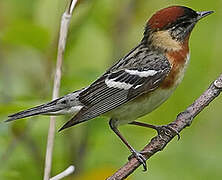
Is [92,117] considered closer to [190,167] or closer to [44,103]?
[44,103]

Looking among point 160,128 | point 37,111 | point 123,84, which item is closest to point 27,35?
point 37,111

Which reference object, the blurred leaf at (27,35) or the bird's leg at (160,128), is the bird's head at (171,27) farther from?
the blurred leaf at (27,35)

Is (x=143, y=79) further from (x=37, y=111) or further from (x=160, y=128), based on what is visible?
(x=37, y=111)

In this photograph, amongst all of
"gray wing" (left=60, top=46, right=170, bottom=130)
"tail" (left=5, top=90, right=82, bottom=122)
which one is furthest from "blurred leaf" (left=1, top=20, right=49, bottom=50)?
"gray wing" (left=60, top=46, right=170, bottom=130)

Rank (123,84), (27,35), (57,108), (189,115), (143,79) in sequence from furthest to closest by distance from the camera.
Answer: (123,84) < (143,79) < (57,108) < (27,35) < (189,115)

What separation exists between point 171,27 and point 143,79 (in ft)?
1.50

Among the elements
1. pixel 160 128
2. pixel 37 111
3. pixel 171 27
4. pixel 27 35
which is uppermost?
pixel 27 35

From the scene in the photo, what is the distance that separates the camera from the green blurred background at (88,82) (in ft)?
15.0

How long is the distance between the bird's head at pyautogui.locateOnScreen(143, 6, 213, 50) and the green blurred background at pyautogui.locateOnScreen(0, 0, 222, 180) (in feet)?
0.33

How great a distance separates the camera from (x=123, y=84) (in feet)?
16.7

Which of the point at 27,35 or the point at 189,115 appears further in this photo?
the point at 27,35

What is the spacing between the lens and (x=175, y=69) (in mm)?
4961

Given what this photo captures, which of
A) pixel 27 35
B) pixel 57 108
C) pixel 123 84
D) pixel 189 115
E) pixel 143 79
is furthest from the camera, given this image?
pixel 123 84

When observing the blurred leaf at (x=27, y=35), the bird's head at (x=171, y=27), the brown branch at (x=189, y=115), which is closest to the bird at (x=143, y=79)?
the bird's head at (x=171, y=27)
